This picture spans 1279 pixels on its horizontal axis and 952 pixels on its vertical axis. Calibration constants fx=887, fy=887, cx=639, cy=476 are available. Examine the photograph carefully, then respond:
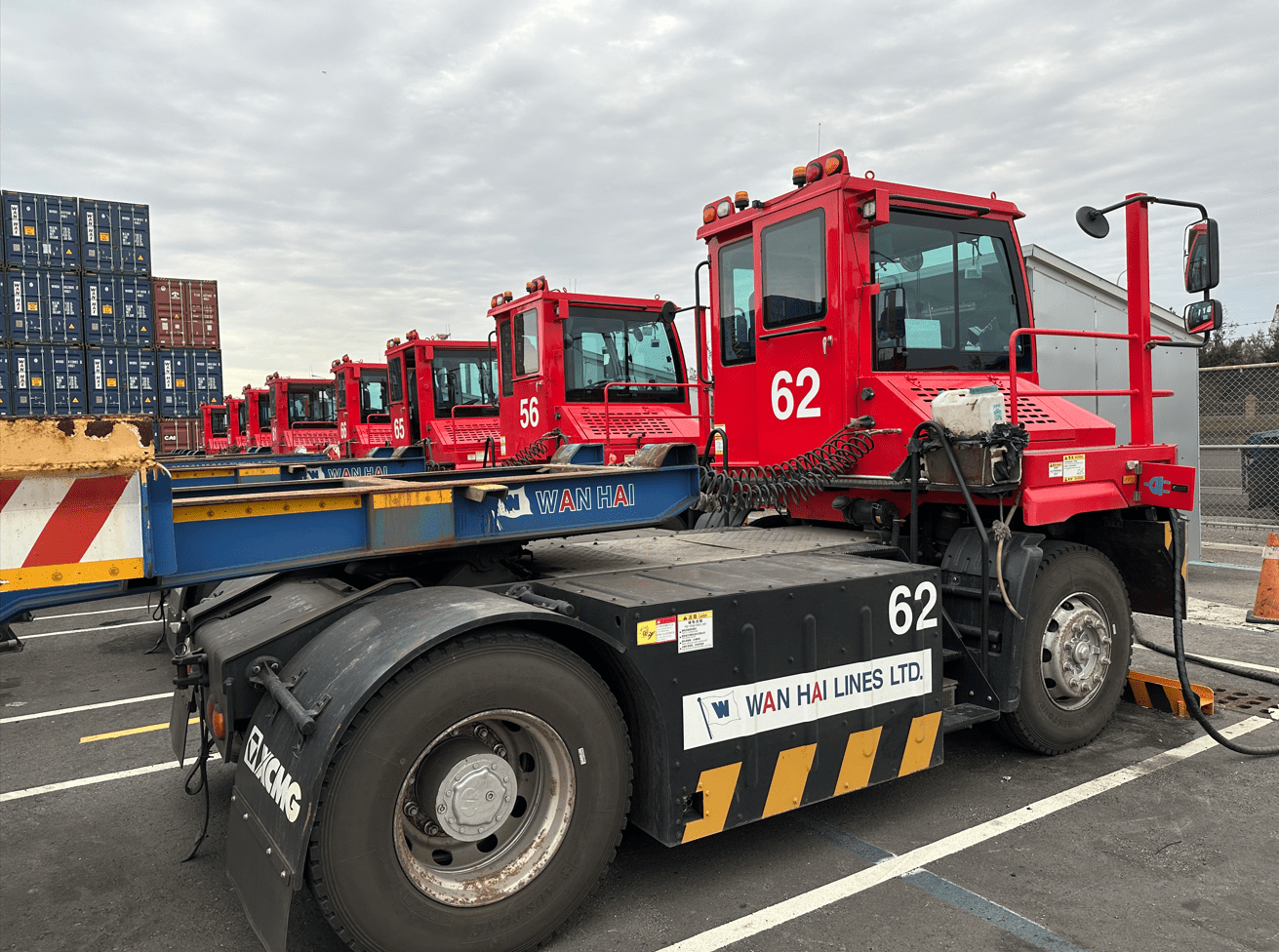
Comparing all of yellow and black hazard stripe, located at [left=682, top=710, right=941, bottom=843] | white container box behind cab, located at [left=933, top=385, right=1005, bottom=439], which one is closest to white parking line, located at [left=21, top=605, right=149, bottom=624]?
yellow and black hazard stripe, located at [left=682, top=710, right=941, bottom=843]

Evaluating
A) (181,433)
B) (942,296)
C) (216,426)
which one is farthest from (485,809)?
(216,426)

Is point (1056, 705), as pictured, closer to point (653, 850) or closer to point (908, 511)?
point (908, 511)

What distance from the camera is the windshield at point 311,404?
2402 centimetres

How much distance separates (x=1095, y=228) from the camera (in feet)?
16.1

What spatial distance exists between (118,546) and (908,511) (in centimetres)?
389

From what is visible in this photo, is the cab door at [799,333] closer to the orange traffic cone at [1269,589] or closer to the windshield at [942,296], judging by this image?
the windshield at [942,296]

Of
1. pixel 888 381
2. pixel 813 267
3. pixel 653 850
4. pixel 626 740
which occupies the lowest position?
pixel 653 850

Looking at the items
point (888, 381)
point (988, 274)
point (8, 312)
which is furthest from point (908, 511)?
point (8, 312)

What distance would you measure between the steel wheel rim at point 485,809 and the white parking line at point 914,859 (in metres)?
0.58

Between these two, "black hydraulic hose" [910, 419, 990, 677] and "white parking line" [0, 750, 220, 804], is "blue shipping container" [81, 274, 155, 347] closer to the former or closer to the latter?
"white parking line" [0, 750, 220, 804]

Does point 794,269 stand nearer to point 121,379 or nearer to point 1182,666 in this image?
point 1182,666

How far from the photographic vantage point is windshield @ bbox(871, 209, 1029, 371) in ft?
16.4

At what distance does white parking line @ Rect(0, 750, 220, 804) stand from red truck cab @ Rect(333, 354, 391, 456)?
14565 millimetres

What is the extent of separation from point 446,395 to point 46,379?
623 inches
